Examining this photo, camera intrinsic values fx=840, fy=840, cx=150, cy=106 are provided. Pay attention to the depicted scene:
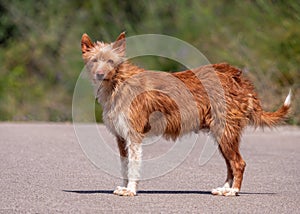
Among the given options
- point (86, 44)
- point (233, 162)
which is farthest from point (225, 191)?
point (86, 44)

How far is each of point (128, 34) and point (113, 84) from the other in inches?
518

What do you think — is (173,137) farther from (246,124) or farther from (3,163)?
(3,163)

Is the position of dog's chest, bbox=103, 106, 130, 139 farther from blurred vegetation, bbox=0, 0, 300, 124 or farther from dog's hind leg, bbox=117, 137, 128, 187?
blurred vegetation, bbox=0, 0, 300, 124

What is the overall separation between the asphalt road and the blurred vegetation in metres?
4.80

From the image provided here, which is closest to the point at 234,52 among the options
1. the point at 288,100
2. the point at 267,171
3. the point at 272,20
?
the point at 272,20

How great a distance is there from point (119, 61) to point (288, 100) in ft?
7.00

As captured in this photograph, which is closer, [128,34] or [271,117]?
[271,117]

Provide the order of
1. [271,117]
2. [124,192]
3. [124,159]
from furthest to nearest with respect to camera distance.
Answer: [271,117] → [124,159] → [124,192]

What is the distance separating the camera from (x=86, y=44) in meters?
9.24

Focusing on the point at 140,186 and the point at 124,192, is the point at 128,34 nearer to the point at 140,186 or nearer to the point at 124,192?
the point at 140,186

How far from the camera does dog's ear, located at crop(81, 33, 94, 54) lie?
920cm

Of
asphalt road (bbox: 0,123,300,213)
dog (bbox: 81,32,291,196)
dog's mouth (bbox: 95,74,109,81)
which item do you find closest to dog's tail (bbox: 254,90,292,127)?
dog (bbox: 81,32,291,196)

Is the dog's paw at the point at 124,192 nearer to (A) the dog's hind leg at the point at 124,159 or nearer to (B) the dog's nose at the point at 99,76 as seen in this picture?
(A) the dog's hind leg at the point at 124,159

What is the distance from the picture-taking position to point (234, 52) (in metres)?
20.5
